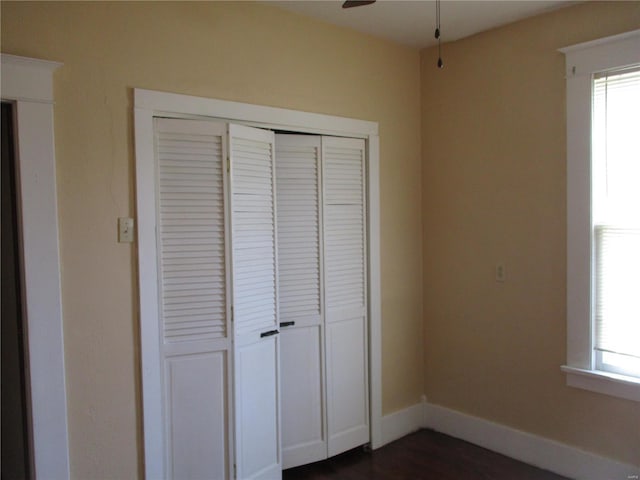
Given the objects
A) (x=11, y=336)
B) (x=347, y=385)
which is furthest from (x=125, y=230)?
(x=347, y=385)

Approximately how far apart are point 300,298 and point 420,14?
5.97 ft

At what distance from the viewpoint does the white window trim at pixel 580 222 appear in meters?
2.58

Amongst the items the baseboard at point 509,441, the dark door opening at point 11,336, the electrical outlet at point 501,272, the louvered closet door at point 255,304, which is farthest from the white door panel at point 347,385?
the dark door opening at point 11,336

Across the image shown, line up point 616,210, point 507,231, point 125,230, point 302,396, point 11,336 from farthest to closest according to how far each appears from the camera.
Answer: point 507,231, point 302,396, point 616,210, point 125,230, point 11,336

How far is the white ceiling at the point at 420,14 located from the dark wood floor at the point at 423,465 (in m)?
2.69

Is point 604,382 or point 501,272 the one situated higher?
point 501,272

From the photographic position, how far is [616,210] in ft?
8.39

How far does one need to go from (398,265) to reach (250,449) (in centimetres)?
155

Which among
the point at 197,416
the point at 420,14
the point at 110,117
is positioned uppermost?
the point at 420,14

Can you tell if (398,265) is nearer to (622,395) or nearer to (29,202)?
(622,395)

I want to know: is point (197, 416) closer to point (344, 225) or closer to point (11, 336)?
point (11, 336)

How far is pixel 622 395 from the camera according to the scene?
252 cm

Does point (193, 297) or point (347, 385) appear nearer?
point (193, 297)

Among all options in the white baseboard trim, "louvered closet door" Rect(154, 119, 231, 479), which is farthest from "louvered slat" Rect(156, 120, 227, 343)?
the white baseboard trim
